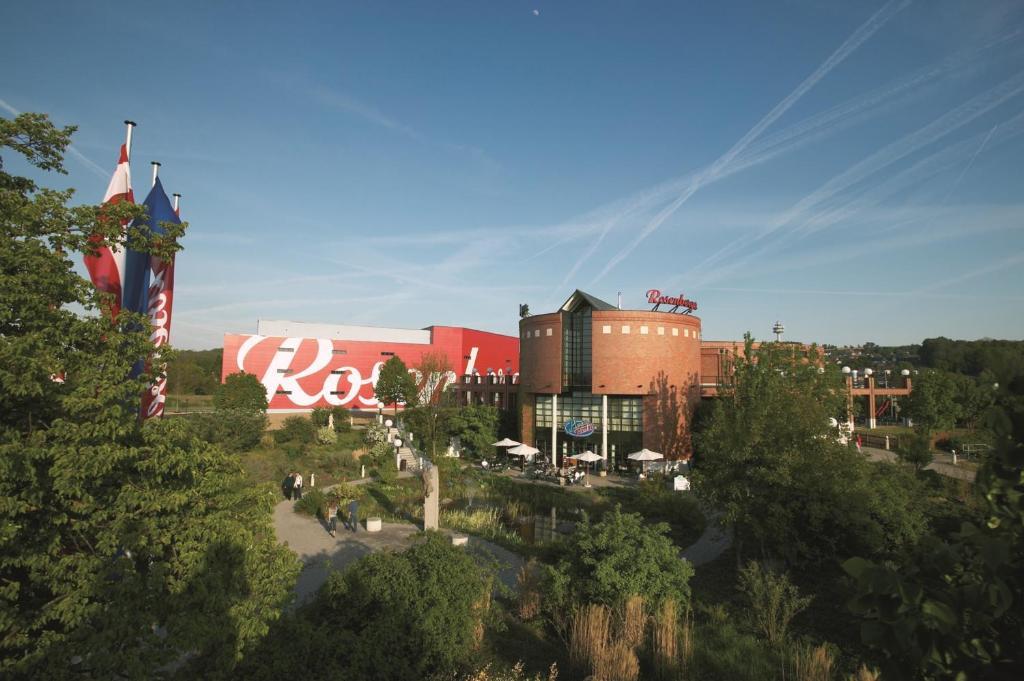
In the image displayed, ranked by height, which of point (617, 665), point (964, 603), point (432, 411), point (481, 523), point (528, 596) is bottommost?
point (481, 523)

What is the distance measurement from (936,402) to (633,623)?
125 ft

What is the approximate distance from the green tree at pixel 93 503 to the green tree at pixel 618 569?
5.55 meters

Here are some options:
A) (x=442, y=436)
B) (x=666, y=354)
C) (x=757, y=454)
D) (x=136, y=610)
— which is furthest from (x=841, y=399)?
(x=442, y=436)

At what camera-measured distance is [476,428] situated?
35031 mm

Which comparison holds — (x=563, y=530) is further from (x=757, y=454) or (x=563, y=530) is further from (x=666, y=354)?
(x=666, y=354)

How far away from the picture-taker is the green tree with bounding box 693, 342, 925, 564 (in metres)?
12.0

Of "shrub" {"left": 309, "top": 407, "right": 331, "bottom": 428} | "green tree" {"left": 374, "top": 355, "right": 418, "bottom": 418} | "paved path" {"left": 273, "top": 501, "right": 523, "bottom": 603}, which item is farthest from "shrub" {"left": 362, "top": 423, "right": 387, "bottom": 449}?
"paved path" {"left": 273, "top": 501, "right": 523, "bottom": 603}

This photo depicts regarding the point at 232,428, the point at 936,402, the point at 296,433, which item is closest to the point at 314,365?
the point at 296,433

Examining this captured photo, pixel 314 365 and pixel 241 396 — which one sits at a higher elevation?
pixel 314 365

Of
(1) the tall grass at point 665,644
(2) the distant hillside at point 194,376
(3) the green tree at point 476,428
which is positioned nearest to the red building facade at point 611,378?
(3) the green tree at point 476,428

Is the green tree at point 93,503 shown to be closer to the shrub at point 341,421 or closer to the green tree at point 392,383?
the shrub at point 341,421

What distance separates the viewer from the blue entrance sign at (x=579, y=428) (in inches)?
1257

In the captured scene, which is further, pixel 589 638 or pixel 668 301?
pixel 668 301

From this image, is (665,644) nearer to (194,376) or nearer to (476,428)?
(476,428)
